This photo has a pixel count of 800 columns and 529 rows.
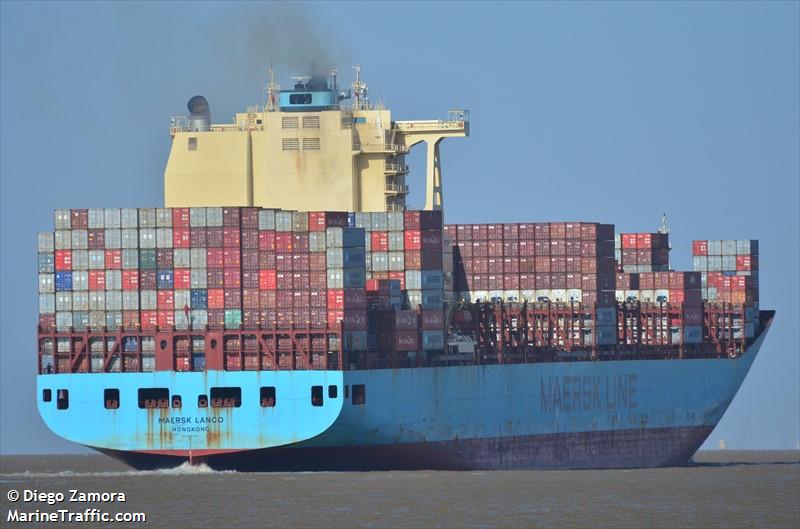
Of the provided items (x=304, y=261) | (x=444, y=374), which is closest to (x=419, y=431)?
(x=444, y=374)

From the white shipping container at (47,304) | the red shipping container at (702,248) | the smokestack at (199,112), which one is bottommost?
the white shipping container at (47,304)

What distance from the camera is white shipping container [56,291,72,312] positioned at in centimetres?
8125

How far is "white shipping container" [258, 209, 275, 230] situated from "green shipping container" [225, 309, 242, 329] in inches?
124

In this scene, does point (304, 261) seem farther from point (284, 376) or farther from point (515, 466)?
point (515, 466)

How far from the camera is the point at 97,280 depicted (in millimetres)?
81125

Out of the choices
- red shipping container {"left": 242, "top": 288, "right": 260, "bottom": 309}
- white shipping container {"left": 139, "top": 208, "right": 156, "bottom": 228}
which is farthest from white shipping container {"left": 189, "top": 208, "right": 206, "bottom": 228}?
red shipping container {"left": 242, "top": 288, "right": 260, "bottom": 309}

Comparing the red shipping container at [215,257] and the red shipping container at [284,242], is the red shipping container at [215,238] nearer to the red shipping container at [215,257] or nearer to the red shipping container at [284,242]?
the red shipping container at [215,257]

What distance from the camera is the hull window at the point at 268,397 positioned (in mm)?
79688

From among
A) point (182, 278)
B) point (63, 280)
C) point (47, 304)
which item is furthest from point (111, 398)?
point (182, 278)

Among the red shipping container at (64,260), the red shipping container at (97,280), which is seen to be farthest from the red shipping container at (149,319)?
the red shipping container at (64,260)

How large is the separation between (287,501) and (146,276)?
12521 millimetres

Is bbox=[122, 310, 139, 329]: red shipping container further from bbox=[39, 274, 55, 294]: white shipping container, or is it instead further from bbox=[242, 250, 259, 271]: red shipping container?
bbox=[242, 250, 259, 271]: red shipping container

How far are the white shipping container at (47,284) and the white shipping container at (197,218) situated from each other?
540cm

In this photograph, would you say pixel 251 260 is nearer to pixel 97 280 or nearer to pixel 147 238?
pixel 147 238
